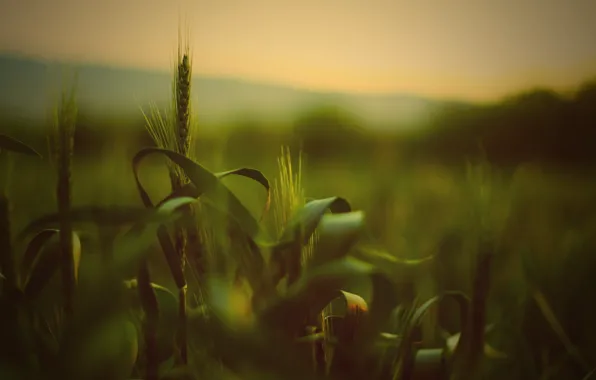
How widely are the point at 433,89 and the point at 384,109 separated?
0.09 metres

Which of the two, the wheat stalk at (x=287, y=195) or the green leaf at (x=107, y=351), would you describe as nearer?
the green leaf at (x=107, y=351)

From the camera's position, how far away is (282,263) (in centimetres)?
80

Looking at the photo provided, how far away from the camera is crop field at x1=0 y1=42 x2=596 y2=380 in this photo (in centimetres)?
73

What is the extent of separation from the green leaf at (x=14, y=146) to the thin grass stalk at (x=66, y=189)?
0.15ft

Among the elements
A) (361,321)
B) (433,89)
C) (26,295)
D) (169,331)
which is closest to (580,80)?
(433,89)

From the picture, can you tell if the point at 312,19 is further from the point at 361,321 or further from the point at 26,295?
the point at 26,295

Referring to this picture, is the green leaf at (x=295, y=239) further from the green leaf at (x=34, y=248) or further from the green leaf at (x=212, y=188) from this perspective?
the green leaf at (x=34, y=248)

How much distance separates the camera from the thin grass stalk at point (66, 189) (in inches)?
29.1

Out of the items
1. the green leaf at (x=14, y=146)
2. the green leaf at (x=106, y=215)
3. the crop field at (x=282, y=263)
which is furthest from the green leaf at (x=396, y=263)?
the green leaf at (x=14, y=146)

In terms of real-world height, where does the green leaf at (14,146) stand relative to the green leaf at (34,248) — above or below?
above

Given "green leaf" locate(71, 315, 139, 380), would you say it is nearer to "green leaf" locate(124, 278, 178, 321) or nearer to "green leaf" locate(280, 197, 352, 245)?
"green leaf" locate(124, 278, 178, 321)

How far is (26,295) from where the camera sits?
785 millimetres

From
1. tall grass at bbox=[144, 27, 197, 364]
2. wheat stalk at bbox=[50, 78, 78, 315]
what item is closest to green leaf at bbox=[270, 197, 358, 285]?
tall grass at bbox=[144, 27, 197, 364]

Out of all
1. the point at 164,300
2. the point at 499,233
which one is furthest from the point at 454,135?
the point at 164,300
